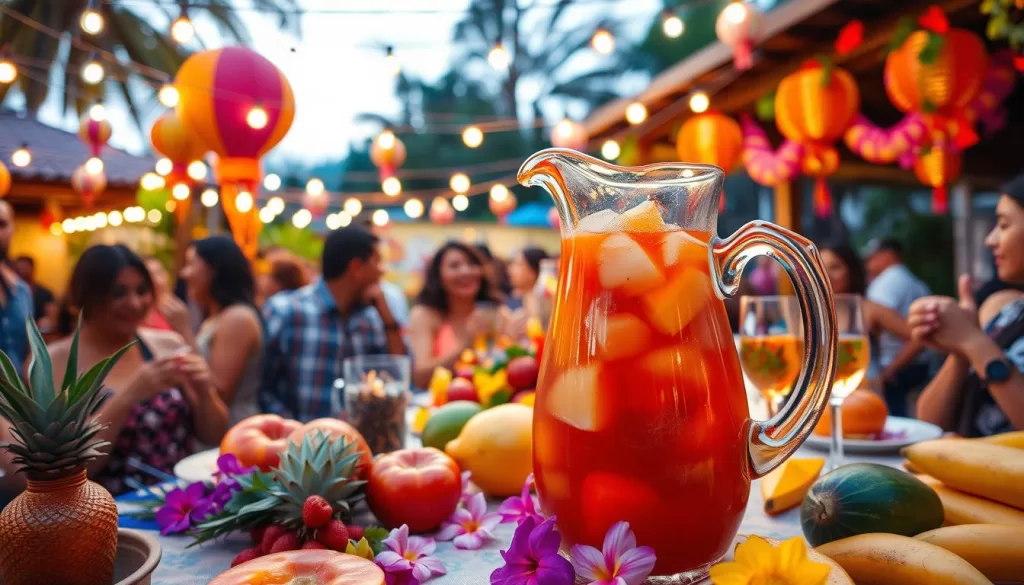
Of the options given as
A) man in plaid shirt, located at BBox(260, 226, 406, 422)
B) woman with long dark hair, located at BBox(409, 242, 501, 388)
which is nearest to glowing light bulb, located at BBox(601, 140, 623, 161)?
woman with long dark hair, located at BBox(409, 242, 501, 388)

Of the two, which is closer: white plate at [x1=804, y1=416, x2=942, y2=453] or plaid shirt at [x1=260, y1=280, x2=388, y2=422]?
white plate at [x1=804, y1=416, x2=942, y2=453]

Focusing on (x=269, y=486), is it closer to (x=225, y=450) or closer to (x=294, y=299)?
(x=225, y=450)

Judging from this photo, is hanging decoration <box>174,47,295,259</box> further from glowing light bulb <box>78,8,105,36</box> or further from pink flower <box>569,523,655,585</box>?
pink flower <box>569,523,655,585</box>

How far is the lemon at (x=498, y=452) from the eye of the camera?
1.16 m

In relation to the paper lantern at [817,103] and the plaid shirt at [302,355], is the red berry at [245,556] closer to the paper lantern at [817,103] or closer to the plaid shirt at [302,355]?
the plaid shirt at [302,355]

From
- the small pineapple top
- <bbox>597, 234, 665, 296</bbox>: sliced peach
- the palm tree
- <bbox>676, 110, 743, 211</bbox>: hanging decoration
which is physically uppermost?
the palm tree

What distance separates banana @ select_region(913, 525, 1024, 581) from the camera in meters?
0.75

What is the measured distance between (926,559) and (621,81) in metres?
23.7

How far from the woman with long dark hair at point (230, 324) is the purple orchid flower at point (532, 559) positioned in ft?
9.16

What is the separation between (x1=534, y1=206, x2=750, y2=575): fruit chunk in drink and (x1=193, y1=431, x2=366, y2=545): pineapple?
0.92 ft

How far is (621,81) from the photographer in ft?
75.8

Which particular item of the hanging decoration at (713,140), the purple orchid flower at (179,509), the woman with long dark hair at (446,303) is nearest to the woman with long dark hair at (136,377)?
the purple orchid flower at (179,509)

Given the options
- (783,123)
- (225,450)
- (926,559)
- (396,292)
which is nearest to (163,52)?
(396,292)

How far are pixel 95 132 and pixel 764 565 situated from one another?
5.56m
